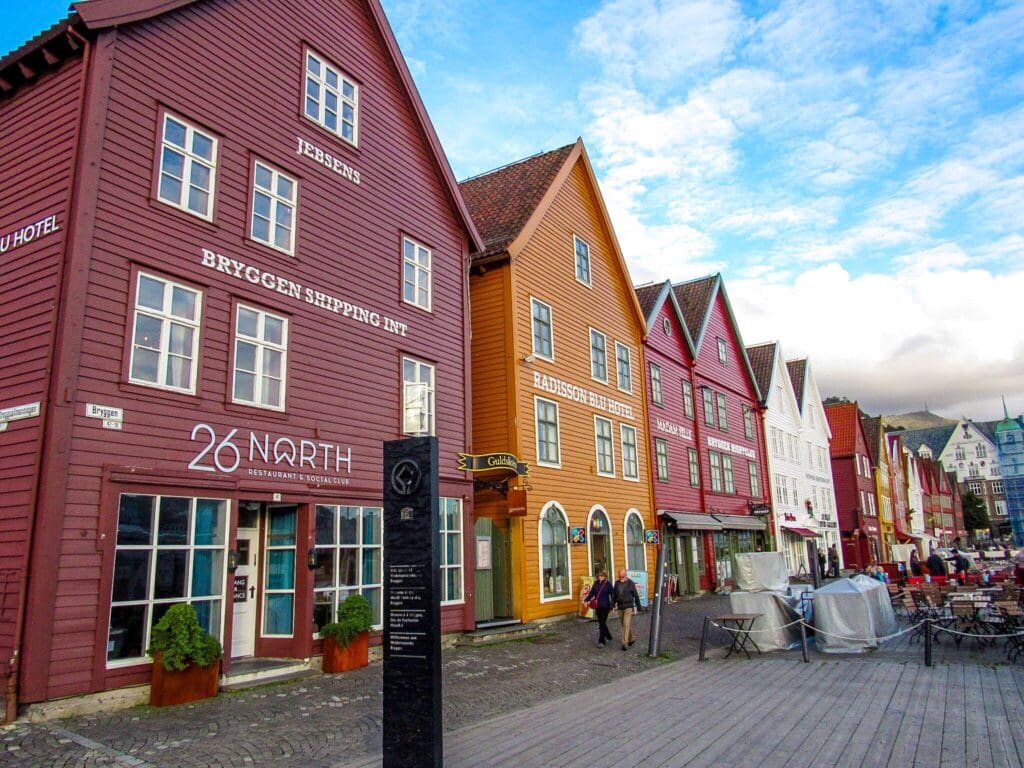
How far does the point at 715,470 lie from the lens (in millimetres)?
31891

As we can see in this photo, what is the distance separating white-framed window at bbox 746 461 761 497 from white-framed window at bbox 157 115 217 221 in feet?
94.3

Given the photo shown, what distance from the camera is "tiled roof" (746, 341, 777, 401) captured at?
39.1 metres

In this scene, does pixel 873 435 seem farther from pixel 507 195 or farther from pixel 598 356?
pixel 507 195

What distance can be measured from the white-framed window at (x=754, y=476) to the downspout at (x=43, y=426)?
30.7m

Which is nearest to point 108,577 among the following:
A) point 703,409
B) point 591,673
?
point 591,673

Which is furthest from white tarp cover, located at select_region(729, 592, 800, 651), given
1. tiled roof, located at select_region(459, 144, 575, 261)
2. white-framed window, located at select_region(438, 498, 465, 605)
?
tiled roof, located at select_region(459, 144, 575, 261)

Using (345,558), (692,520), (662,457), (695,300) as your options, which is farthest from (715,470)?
(345,558)

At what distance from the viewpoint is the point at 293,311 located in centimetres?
1318

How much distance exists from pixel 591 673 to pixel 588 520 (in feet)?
29.9

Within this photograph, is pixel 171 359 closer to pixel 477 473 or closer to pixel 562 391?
pixel 477 473

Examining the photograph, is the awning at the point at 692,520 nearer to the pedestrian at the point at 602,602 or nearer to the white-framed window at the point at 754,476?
the white-framed window at the point at 754,476

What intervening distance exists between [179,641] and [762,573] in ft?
35.1

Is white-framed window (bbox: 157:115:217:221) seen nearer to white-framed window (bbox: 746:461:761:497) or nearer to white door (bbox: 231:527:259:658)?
white door (bbox: 231:527:259:658)

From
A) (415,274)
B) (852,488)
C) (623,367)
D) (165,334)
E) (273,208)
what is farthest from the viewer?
(852,488)
